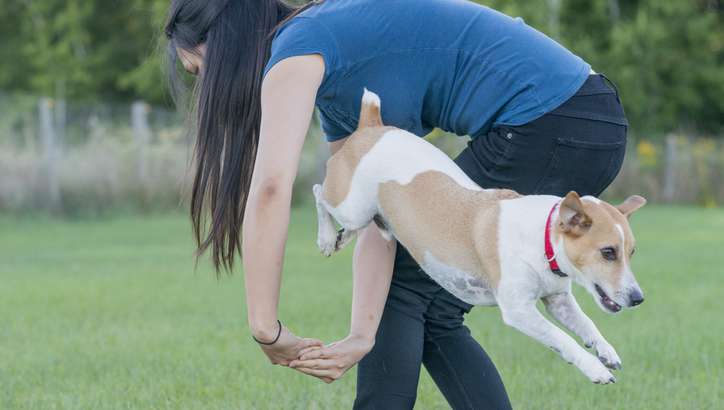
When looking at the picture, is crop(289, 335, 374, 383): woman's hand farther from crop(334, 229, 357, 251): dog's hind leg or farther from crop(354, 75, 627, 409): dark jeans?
crop(334, 229, 357, 251): dog's hind leg

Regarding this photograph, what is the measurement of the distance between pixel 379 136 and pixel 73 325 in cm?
482

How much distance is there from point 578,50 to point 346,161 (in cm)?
2943

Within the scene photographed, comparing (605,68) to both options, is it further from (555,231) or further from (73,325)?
(555,231)

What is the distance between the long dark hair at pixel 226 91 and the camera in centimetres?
349

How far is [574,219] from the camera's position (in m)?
3.05

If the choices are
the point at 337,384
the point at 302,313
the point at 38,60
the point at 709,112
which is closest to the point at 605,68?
the point at 709,112

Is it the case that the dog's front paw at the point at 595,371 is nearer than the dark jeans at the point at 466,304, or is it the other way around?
the dog's front paw at the point at 595,371

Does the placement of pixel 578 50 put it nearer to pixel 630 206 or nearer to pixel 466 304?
pixel 466 304

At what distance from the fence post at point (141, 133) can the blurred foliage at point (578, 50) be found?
1189 cm

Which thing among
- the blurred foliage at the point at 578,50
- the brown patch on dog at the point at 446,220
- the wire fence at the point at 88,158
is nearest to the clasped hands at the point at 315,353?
the brown patch on dog at the point at 446,220

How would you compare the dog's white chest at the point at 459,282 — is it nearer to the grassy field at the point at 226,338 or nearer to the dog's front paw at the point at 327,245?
the dog's front paw at the point at 327,245

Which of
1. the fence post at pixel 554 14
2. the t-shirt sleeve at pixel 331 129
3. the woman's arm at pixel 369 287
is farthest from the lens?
the fence post at pixel 554 14

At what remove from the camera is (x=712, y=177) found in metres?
28.1

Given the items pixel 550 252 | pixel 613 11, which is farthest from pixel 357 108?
pixel 613 11
